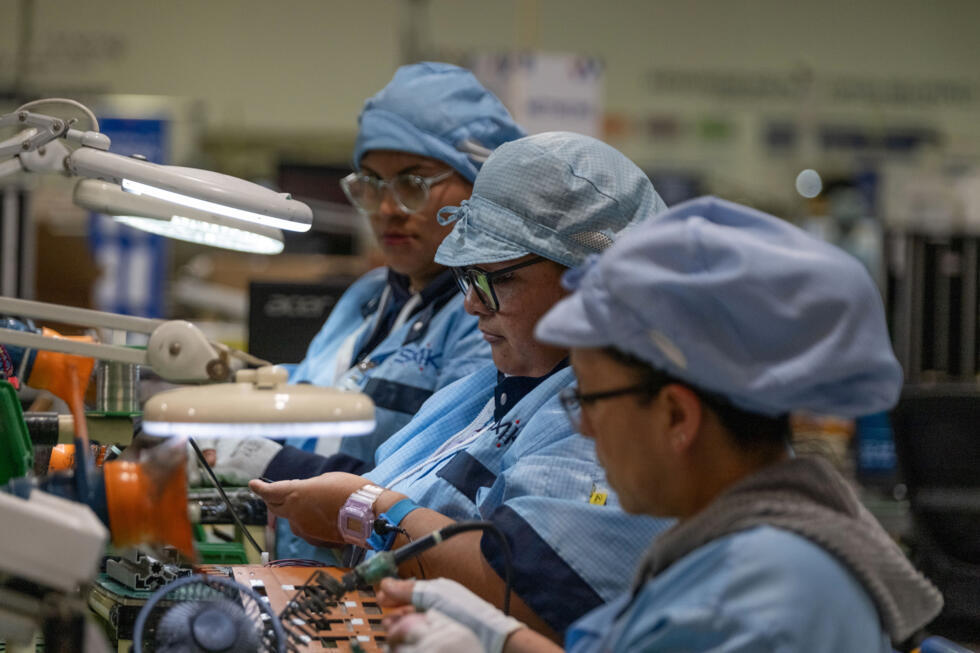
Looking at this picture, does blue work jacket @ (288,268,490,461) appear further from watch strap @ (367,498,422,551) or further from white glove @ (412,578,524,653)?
white glove @ (412,578,524,653)

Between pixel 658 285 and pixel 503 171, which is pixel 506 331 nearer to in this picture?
pixel 503 171

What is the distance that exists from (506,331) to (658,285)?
738 millimetres

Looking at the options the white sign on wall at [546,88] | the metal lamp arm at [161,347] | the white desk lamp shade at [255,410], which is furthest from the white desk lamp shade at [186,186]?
the white sign on wall at [546,88]

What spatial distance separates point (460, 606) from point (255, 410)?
31 cm

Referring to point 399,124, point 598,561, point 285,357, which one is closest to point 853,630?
point 598,561

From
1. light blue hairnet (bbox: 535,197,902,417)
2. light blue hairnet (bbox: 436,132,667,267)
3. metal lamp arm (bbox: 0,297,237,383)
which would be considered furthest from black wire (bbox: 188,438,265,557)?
light blue hairnet (bbox: 535,197,902,417)

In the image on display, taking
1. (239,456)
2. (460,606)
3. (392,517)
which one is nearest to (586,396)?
(460,606)

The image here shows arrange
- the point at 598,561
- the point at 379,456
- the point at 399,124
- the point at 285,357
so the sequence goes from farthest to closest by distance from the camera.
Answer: the point at 285,357, the point at 399,124, the point at 379,456, the point at 598,561

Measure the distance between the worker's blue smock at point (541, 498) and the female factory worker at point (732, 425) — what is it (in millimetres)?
250

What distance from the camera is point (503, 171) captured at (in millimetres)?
1720

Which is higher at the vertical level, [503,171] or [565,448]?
[503,171]

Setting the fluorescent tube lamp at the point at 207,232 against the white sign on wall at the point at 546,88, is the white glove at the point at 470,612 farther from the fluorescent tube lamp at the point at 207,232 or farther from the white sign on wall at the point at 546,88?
the white sign on wall at the point at 546,88

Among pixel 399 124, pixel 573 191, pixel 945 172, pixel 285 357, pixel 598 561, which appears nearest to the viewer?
pixel 598 561

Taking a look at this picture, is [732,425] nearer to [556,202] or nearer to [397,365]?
[556,202]
